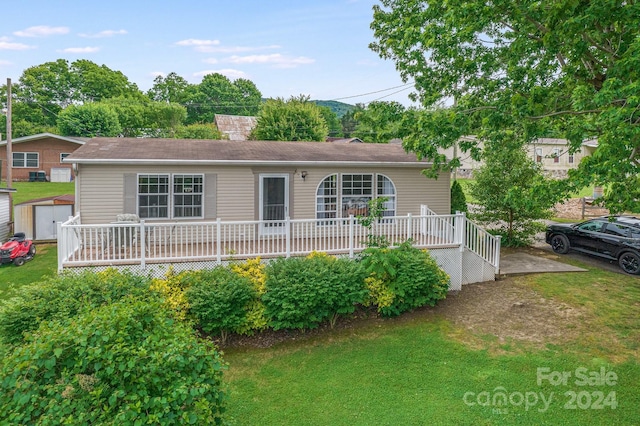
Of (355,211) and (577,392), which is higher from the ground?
(355,211)

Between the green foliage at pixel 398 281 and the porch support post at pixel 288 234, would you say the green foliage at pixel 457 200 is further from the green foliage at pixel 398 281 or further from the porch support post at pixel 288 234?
the porch support post at pixel 288 234

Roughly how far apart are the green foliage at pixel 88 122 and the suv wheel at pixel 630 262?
37012 mm

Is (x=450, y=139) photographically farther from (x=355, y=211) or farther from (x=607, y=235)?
(x=607, y=235)

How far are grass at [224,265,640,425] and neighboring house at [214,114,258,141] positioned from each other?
34.1 m

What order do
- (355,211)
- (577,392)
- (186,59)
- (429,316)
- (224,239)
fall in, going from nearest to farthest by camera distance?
(577,392)
(429,316)
(224,239)
(355,211)
(186,59)

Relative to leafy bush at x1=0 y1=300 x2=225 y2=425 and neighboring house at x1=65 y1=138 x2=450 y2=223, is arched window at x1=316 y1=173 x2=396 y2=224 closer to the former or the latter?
neighboring house at x1=65 y1=138 x2=450 y2=223

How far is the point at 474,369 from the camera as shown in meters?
6.15

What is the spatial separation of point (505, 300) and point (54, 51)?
6672cm

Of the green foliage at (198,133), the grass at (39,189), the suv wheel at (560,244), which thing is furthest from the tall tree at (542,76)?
the green foliage at (198,133)

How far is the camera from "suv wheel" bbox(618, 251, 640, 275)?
10.8m

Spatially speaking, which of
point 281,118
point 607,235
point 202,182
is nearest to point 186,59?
point 281,118

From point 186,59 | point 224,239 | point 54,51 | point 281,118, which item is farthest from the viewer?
point 186,59

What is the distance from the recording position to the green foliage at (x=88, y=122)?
3388 centimetres

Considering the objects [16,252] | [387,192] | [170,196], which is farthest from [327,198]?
[16,252]
